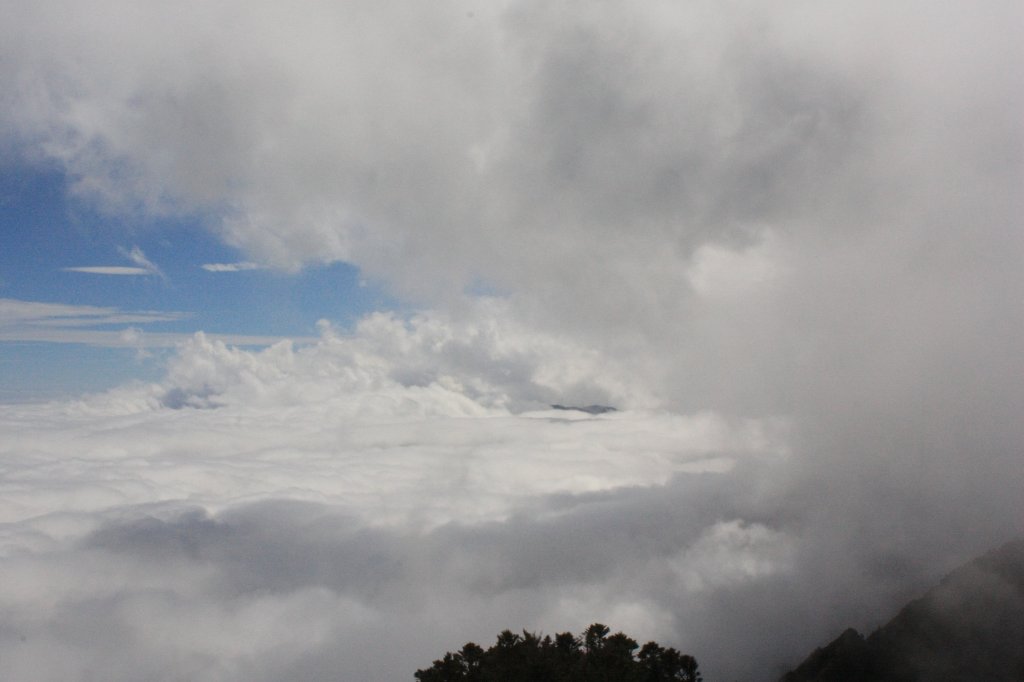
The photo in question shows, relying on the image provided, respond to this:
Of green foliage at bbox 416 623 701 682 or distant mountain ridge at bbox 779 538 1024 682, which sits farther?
distant mountain ridge at bbox 779 538 1024 682

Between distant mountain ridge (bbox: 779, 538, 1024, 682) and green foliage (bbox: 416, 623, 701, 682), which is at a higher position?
green foliage (bbox: 416, 623, 701, 682)

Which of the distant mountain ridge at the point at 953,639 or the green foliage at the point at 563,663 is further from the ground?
the green foliage at the point at 563,663

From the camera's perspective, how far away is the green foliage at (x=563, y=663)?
236 ft

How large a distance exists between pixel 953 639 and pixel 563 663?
114906mm

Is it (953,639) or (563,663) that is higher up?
(563,663)

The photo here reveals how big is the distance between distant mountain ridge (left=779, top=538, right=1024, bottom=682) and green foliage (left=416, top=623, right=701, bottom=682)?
80961mm

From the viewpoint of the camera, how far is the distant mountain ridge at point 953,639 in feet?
404

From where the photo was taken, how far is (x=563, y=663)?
75.8 m

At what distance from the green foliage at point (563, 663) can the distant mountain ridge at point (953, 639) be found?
266 ft

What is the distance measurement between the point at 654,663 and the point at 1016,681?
275ft

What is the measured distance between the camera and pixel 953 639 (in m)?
133

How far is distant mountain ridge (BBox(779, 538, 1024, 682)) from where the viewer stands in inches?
4847

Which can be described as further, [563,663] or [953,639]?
[953,639]

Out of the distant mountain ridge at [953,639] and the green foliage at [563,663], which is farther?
the distant mountain ridge at [953,639]
